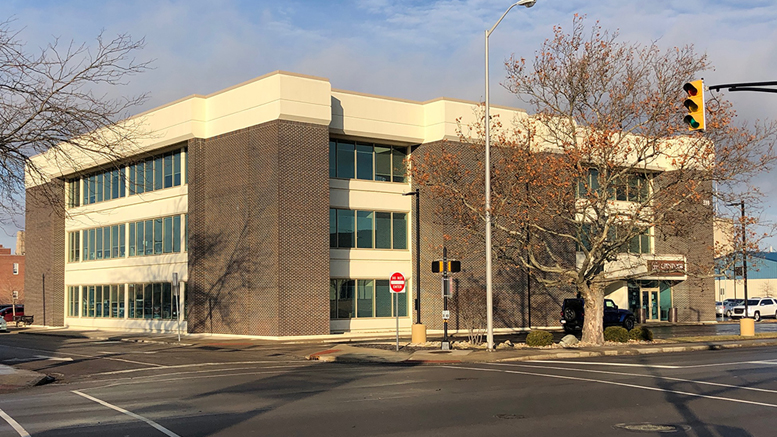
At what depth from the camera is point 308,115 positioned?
1443 inches

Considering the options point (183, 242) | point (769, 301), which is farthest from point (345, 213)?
point (769, 301)

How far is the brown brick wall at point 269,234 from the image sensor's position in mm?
35875

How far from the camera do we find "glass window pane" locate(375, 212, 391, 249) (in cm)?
4128

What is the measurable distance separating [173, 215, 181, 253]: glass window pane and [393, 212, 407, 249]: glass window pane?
12041 millimetres

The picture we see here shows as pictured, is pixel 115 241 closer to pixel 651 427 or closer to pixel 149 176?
pixel 149 176

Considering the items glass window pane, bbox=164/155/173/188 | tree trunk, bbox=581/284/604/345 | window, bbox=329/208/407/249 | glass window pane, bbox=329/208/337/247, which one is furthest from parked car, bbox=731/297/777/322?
glass window pane, bbox=164/155/173/188

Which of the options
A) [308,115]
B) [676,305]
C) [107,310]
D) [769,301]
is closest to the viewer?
[308,115]

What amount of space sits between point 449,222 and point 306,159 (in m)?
8.24

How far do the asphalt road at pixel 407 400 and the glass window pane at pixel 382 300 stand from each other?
59.3 feet

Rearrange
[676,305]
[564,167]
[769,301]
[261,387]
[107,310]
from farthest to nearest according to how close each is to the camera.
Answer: [769,301] → [676,305] → [107,310] → [564,167] → [261,387]

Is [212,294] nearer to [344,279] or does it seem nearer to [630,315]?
[344,279]

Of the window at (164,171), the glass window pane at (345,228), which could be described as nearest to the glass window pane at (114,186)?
the window at (164,171)

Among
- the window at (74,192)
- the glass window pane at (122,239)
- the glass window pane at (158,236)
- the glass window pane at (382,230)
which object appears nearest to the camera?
the glass window pane at (382,230)

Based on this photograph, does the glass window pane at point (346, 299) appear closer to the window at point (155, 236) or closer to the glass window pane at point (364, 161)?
the glass window pane at point (364, 161)
